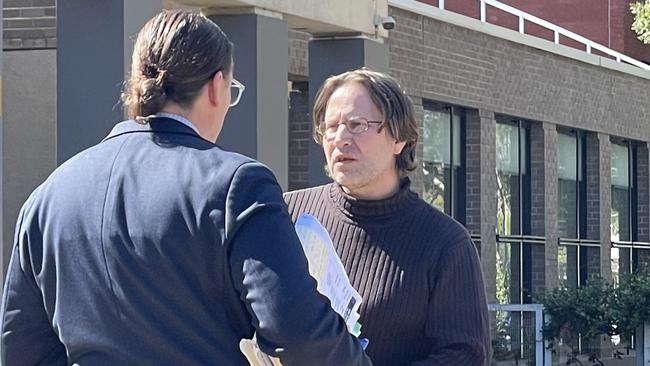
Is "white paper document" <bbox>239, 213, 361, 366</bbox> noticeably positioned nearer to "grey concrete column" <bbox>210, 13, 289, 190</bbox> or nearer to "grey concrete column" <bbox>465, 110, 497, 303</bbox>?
"grey concrete column" <bbox>210, 13, 289, 190</bbox>

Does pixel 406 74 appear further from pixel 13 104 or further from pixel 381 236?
pixel 381 236

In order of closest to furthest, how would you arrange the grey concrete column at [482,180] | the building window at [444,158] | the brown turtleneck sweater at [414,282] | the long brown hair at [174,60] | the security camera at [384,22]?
the long brown hair at [174,60]
the brown turtleneck sweater at [414,282]
the security camera at [384,22]
the building window at [444,158]
the grey concrete column at [482,180]

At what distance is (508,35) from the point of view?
19.6m

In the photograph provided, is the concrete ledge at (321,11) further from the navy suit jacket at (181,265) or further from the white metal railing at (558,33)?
the navy suit jacket at (181,265)

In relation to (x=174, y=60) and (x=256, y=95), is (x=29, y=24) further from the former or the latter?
(x=174, y=60)

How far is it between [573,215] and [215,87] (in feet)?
64.9

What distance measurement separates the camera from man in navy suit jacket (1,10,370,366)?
9.77 feet

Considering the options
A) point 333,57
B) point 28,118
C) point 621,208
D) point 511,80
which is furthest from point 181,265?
point 621,208

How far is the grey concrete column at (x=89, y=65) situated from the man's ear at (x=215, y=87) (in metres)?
6.03

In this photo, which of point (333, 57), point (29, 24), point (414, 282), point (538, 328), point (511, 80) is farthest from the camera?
point (511, 80)

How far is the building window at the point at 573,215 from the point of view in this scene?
72.2 ft

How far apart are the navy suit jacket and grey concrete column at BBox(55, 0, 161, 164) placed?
239 inches

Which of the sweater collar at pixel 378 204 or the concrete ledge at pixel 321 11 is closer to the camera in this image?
the sweater collar at pixel 378 204

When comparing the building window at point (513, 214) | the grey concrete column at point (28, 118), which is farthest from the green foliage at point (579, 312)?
the grey concrete column at point (28, 118)
